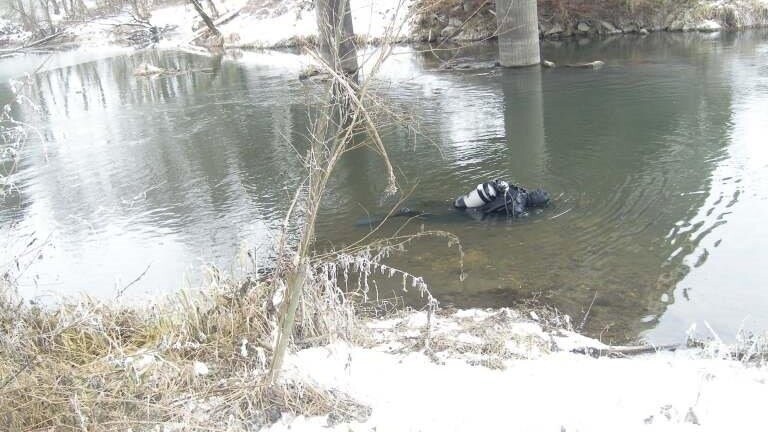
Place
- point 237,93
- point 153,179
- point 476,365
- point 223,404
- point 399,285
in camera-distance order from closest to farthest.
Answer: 1. point 223,404
2. point 476,365
3. point 399,285
4. point 153,179
5. point 237,93

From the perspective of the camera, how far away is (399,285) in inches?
→ 267

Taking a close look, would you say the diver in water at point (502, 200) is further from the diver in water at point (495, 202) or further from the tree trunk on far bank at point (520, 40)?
the tree trunk on far bank at point (520, 40)

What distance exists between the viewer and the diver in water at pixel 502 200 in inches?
321

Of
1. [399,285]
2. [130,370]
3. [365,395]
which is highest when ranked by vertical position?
[130,370]

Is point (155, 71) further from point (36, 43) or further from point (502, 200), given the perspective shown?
point (36, 43)

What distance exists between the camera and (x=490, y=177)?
10008 mm

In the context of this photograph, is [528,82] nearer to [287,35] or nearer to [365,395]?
[365,395]

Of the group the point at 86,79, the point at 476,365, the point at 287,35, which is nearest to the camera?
the point at 476,365

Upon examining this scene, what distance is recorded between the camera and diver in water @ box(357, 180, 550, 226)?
26.8ft

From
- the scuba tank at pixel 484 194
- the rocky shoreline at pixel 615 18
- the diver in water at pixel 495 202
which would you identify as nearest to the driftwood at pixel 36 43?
the diver in water at pixel 495 202

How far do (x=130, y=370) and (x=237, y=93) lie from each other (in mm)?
17400

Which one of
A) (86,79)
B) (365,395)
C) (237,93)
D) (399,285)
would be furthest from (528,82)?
(86,79)

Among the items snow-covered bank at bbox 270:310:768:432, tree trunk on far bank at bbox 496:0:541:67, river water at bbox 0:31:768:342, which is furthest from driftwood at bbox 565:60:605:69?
snow-covered bank at bbox 270:310:768:432

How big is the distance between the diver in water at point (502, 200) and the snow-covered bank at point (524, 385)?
3.43 meters
